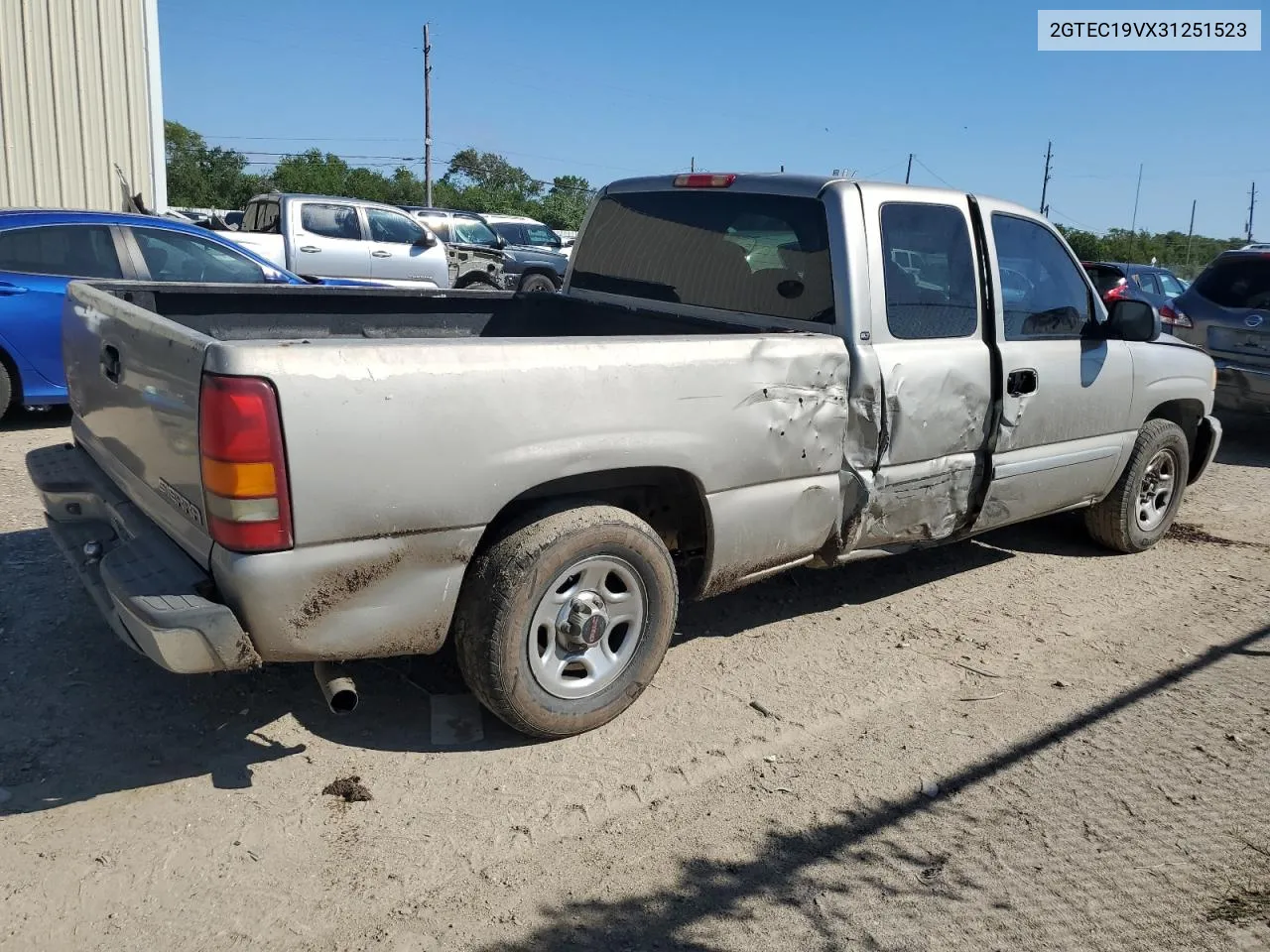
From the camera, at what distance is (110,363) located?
3434mm

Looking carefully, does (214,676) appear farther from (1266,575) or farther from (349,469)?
(1266,575)

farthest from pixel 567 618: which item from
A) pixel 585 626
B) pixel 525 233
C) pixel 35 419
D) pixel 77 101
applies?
pixel 525 233

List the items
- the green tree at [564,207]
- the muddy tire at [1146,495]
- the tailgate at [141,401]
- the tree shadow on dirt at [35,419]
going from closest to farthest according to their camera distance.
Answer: the tailgate at [141,401]
the muddy tire at [1146,495]
the tree shadow on dirt at [35,419]
the green tree at [564,207]

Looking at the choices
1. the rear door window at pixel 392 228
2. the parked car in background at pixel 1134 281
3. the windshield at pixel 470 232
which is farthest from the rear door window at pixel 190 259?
the parked car in background at pixel 1134 281

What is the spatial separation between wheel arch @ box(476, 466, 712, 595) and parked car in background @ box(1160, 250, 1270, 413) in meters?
7.27

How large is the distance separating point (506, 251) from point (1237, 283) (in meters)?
12.5

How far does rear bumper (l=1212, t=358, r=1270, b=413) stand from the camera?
9.01 metres

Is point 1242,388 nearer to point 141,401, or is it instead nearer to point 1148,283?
point 141,401

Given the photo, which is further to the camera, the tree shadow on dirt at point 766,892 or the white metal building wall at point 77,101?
the white metal building wall at point 77,101

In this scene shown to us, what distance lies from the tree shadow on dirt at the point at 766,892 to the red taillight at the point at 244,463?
124 cm

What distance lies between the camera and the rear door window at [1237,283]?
917 centimetres

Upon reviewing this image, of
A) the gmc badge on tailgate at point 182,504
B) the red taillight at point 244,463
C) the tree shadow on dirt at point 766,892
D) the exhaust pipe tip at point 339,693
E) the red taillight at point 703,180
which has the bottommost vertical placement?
the tree shadow on dirt at point 766,892

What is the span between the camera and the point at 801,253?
4152 mm

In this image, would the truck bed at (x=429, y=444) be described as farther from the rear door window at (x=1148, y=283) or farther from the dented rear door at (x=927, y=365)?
the rear door window at (x=1148, y=283)
